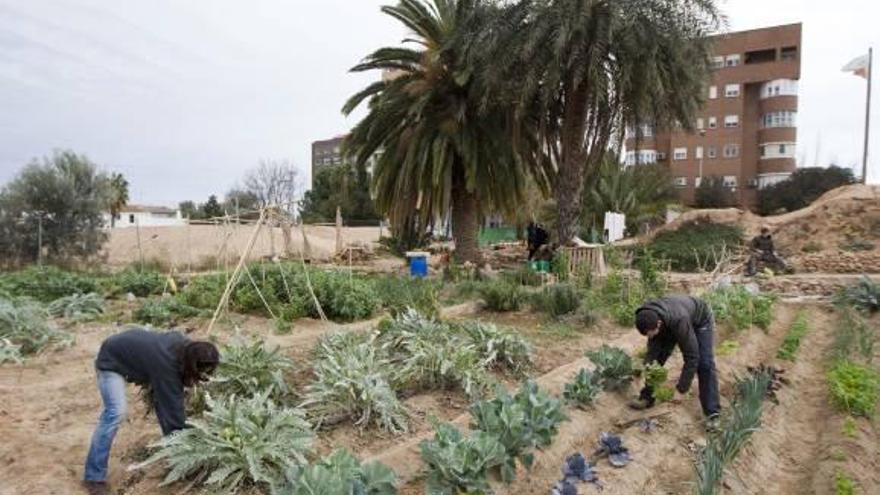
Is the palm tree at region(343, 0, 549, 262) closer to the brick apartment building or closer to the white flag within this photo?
the white flag

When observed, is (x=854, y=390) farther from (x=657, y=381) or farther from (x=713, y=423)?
(x=657, y=381)

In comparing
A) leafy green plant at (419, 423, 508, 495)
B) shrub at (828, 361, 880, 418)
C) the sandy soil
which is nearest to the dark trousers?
shrub at (828, 361, 880, 418)

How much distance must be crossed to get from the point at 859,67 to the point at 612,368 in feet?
93.2

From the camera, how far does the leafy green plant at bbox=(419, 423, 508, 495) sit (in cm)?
344

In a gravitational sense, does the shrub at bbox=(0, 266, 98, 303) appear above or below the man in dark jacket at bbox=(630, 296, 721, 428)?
below

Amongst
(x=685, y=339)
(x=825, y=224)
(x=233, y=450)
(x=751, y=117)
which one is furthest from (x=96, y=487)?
(x=751, y=117)

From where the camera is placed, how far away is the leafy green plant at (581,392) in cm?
518

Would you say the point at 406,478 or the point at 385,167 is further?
the point at 385,167

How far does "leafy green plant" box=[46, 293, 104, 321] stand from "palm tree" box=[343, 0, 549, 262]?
8314mm

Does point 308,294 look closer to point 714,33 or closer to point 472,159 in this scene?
point 472,159

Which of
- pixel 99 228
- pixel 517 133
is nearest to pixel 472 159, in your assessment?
pixel 517 133

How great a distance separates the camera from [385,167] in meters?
→ 18.5

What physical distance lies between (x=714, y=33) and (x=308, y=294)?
12.0m

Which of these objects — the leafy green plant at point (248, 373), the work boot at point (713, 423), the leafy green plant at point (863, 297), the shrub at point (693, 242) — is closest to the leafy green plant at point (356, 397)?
the leafy green plant at point (248, 373)
